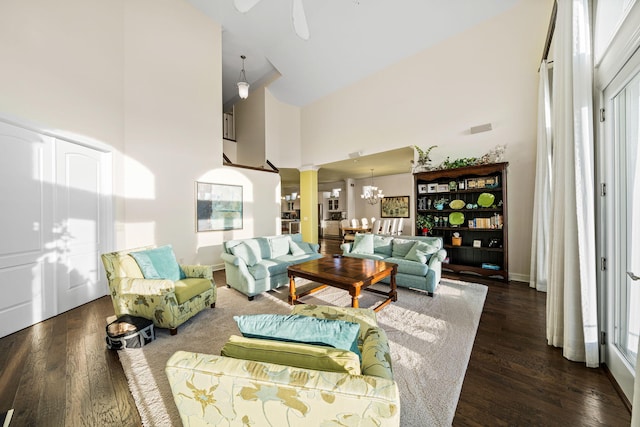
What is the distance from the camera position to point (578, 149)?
1.96 meters

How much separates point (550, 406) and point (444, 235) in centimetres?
378

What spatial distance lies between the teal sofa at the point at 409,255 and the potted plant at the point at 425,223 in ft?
2.55

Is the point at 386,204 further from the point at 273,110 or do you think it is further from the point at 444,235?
the point at 273,110

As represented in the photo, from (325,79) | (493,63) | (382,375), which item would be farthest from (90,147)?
(493,63)

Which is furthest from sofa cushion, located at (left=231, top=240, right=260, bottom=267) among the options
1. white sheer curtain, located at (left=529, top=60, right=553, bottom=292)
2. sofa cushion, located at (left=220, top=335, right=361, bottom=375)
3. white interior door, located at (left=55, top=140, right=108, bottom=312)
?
white sheer curtain, located at (left=529, top=60, right=553, bottom=292)

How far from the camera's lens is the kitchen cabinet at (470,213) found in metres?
4.27

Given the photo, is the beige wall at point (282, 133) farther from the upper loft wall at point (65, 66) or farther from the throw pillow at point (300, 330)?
the throw pillow at point (300, 330)

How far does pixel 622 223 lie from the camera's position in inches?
71.4

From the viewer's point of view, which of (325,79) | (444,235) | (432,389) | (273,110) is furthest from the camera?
(273,110)

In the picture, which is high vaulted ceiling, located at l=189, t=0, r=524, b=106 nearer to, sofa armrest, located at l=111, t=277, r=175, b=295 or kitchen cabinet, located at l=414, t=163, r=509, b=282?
kitchen cabinet, located at l=414, t=163, r=509, b=282

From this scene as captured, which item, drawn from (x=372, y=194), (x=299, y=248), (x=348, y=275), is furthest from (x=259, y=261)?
(x=372, y=194)

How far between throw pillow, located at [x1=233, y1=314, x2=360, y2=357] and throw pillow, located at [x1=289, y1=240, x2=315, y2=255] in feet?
11.3

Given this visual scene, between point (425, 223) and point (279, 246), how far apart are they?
A: 302cm

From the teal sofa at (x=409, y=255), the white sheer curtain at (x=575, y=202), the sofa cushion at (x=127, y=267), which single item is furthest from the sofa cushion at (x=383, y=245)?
the sofa cushion at (x=127, y=267)
